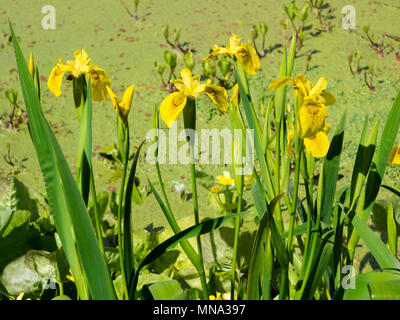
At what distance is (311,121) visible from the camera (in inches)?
25.5

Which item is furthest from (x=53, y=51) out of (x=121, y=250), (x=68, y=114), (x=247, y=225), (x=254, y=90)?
(x=121, y=250)

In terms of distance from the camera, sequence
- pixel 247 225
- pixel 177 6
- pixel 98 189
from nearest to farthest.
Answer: pixel 247 225, pixel 98 189, pixel 177 6

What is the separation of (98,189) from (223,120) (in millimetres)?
736

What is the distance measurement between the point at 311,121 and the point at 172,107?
0.22 metres

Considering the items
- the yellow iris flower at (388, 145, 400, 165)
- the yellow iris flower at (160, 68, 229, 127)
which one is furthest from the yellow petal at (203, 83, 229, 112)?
the yellow iris flower at (388, 145, 400, 165)

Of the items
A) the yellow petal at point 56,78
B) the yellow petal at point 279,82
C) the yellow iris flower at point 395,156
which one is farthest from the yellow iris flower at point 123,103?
the yellow iris flower at point 395,156

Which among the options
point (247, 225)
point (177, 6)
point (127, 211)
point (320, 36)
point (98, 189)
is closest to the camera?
point (127, 211)

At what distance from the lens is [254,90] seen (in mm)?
2465

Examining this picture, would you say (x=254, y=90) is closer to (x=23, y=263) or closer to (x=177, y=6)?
(x=177, y=6)

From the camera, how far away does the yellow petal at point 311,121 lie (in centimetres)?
65

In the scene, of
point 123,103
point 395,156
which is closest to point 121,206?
point 123,103

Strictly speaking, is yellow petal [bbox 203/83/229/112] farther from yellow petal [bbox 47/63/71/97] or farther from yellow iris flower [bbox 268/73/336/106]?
yellow petal [bbox 47/63/71/97]

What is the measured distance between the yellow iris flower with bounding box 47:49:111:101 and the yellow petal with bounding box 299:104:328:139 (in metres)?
0.36

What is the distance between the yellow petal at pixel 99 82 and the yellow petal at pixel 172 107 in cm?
14
